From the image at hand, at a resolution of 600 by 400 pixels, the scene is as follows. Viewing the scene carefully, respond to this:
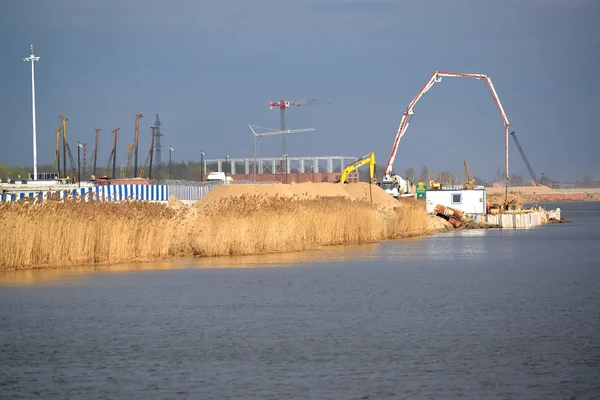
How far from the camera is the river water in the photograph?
1471 cm

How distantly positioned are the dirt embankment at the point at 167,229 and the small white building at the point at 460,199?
101ft

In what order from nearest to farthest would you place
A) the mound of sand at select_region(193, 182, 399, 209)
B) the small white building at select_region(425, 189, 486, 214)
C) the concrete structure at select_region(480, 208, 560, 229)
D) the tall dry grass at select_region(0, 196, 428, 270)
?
1. the tall dry grass at select_region(0, 196, 428, 270)
2. the mound of sand at select_region(193, 182, 399, 209)
3. the concrete structure at select_region(480, 208, 560, 229)
4. the small white building at select_region(425, 189, 486, 214)

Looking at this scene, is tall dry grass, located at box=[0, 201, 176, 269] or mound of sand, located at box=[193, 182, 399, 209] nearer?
tall dry grass, located at box=[0, 201, 176, 269]

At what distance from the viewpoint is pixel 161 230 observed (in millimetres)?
34812

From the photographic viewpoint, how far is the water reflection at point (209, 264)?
29.3 meters

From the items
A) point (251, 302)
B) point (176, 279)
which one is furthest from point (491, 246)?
point (251, 302)

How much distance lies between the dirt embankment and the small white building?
30773mm

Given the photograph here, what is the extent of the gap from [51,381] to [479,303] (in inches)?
486

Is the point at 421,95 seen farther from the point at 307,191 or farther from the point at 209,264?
the point at 209,264

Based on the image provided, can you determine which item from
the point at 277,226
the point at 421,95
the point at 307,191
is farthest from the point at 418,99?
the point at 277,226

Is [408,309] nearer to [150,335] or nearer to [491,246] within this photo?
[150,335]

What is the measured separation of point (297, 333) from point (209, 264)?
1552 cm

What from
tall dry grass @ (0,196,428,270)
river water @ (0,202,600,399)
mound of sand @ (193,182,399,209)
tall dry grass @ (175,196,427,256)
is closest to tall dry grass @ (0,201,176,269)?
tall dry grass @ (0,196,428,270)

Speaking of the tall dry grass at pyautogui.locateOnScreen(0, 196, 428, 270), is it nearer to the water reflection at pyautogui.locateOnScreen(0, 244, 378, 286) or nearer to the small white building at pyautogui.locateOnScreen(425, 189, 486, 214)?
the water reflection at pyautogui.locateOnScreen(0, 244, 378, 286)
